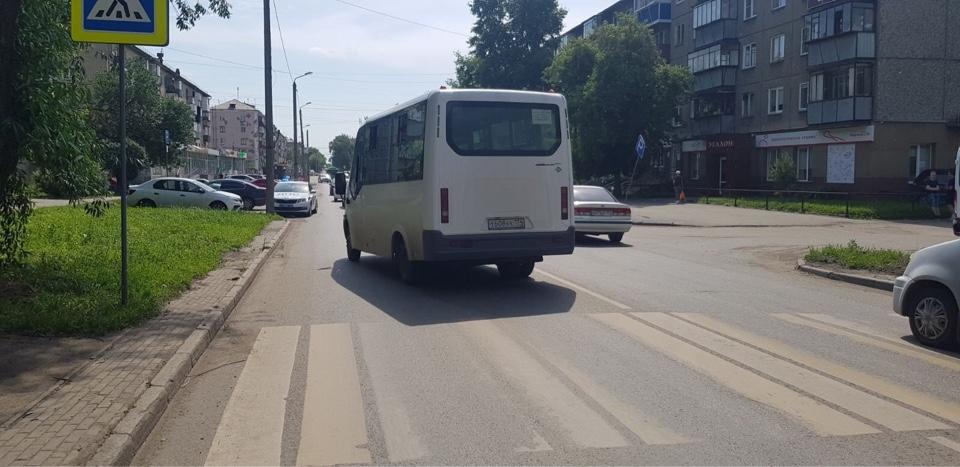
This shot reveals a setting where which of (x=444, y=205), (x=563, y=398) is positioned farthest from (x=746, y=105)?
(x=563, y=398)

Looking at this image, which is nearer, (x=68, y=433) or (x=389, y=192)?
(x=68, y=433)

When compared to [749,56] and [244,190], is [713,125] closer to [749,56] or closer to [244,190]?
[749,56]

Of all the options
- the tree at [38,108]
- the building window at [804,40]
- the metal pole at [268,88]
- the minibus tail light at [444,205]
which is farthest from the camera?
the building window at [804,40]

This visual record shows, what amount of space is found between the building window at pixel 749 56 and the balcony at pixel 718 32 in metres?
1.11

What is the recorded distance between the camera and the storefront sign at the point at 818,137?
35.8 metres

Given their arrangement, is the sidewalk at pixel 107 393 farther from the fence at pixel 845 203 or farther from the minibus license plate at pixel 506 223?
the fence at pixel 845 203

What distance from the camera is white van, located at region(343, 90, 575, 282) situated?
1094 centimetres

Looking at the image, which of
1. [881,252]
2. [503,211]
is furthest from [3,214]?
[881,252]

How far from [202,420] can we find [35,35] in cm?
563

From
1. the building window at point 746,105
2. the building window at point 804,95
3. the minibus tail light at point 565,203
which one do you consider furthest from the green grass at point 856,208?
the minibus tail light at point 565,203

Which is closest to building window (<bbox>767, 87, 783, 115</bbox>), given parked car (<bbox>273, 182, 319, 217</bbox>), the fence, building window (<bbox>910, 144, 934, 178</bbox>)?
the fence

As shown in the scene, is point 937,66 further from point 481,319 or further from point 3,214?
point 3,214

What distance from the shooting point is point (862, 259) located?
565 inches

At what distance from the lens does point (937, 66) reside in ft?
117
